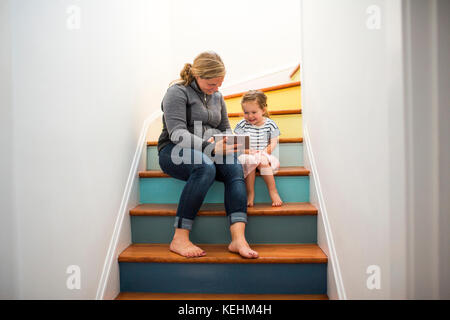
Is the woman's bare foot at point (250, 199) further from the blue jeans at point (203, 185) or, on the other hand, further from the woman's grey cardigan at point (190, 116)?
the woman's grey cardigan at point (190, 116)

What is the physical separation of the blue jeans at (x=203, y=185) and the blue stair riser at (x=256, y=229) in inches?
4.3

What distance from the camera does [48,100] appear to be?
80 centimetres

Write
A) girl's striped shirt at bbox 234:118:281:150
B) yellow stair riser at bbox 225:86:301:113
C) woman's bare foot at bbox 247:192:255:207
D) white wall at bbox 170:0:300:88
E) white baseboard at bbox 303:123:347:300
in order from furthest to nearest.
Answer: white wall at bbox 170:0:300:88 < yellow stair riser at bbox 225:86:301:113 < girl's striped shirt at bbox 234:118:281:150 < woman's bare foot at bbox 247:192:255:207 < white baseboard at bbox 303:123:347:300

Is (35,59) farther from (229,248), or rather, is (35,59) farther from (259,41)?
(259,41)

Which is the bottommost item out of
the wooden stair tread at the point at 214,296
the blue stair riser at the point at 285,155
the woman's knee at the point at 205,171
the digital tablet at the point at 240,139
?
the wooden stair tread at the point at 214,296

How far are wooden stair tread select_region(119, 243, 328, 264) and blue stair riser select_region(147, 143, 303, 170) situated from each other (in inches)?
21.2

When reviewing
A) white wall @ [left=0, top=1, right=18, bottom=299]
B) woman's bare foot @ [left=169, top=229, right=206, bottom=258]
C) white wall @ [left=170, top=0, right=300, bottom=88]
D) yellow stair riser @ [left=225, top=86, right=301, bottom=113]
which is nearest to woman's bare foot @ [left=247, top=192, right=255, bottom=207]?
woman's bare foot @ [left=169, top=229, right=206, bottom=258]

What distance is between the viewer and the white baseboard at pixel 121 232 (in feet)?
3.48

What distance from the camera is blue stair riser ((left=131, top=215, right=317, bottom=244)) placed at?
50.6 inches

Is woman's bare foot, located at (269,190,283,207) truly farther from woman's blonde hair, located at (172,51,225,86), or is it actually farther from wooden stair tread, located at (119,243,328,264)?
woman's blonde hair, located at (172,51,225,86)

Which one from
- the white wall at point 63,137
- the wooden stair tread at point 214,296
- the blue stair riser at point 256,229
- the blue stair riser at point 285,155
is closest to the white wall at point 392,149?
the wooden stair tread at point 214,296

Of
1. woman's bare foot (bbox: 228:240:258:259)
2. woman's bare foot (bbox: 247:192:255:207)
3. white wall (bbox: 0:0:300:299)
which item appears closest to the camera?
white wall (bbox: 0:0:300:299)
